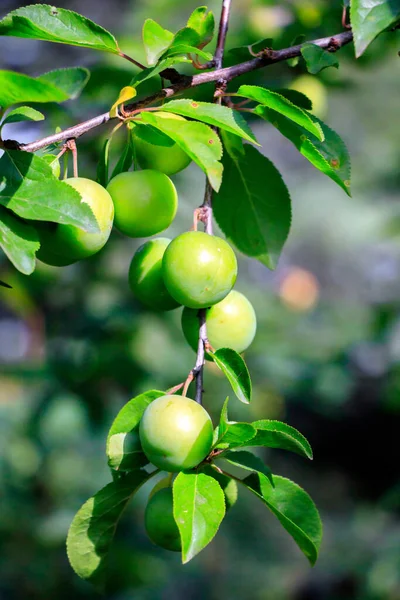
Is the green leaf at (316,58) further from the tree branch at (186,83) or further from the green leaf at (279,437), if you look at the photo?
the green leaf at (279,437)

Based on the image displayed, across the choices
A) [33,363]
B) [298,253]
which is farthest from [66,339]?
[298,253]

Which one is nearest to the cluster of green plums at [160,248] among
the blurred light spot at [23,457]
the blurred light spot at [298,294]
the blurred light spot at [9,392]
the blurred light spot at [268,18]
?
the blurred light spot at [268,18]

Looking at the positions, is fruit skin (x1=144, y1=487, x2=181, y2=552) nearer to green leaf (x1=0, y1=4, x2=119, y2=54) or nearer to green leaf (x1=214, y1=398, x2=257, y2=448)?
green leaf (x1=214, y1=398, x2=257, y2=448)

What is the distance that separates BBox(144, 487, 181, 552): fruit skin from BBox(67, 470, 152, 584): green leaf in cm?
3

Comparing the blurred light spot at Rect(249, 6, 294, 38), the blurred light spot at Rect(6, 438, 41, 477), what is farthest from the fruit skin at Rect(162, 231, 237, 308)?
the blurred light spot at Rect(6, 438, 41, 477)

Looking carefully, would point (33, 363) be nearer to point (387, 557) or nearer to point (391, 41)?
point (387, 557)

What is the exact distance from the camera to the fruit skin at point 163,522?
0.74 metres

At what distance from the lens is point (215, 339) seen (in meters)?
0.80

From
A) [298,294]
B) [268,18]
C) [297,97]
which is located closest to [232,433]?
[297,97]

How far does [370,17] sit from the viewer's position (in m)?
0.69

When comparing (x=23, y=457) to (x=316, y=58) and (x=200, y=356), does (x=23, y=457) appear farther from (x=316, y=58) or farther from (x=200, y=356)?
(x=316, y=58)

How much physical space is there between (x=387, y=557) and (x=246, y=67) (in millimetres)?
1815

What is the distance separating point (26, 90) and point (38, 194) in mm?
131

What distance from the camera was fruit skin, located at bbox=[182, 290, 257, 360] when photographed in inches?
31.4
